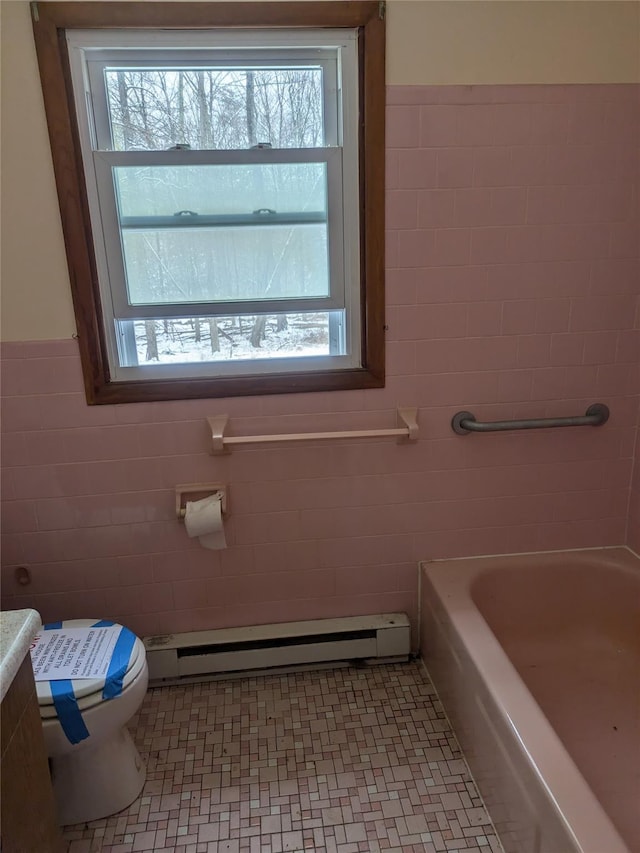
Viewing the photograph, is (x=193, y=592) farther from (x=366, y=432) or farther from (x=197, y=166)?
(x=197, y=166)

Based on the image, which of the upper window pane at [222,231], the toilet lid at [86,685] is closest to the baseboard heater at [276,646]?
the toilet lid at [86,685]

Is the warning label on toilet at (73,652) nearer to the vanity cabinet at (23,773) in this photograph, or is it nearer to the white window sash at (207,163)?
the vanity cabinet at (23,773)

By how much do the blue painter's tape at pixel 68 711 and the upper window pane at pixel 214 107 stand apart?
146 centimetres

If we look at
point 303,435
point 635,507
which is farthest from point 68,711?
point 635,507

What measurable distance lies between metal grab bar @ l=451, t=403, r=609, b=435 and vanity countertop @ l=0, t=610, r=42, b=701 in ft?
4.45

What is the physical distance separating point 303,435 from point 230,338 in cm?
39

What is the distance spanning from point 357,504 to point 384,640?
503 mm

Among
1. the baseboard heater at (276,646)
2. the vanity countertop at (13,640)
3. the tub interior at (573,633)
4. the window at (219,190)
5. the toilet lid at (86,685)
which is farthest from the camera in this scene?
the baseboard heater at (276,646)

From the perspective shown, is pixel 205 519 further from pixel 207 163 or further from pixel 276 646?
pixel 207 163

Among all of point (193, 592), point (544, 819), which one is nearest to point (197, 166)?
point (193, 592)

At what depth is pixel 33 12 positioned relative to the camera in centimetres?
152

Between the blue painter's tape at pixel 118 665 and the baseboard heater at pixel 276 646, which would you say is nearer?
the blue painter's tape at pixel 118 665

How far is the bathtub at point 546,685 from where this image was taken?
1.29 meters

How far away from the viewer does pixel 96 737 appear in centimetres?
149
